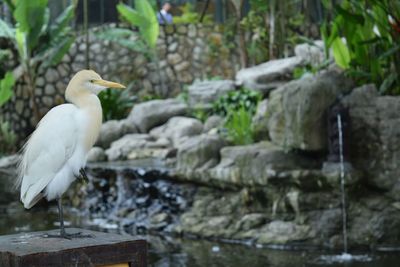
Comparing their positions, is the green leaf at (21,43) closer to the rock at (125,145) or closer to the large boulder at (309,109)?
the rock at (125,145)

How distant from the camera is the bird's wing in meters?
3.46

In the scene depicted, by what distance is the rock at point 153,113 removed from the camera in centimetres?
1315

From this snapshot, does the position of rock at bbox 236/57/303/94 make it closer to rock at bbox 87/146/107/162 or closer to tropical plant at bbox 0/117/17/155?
rock at bbox 87/146/107/162

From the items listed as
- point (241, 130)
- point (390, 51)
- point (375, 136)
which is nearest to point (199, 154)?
point (241, 130)

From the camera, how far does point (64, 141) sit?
3473 millimetres

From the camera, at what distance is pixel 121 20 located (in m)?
16.2

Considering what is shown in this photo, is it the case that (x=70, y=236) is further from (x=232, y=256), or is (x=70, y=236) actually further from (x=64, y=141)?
(x=232, y=256)

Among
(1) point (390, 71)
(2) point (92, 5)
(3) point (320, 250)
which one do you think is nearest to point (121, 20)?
(2) point (92, 5)

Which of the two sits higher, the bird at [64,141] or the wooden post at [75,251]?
the bird at [64,141]

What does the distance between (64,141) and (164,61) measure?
494 inches

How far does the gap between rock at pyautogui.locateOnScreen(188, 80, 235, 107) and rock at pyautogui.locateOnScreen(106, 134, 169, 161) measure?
1.34m

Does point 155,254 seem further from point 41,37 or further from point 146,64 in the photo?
point 146,64

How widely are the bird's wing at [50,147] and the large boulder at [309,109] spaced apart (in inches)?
179

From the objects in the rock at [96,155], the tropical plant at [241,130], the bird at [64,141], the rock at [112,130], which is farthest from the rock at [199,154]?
the bird at [64,141]
